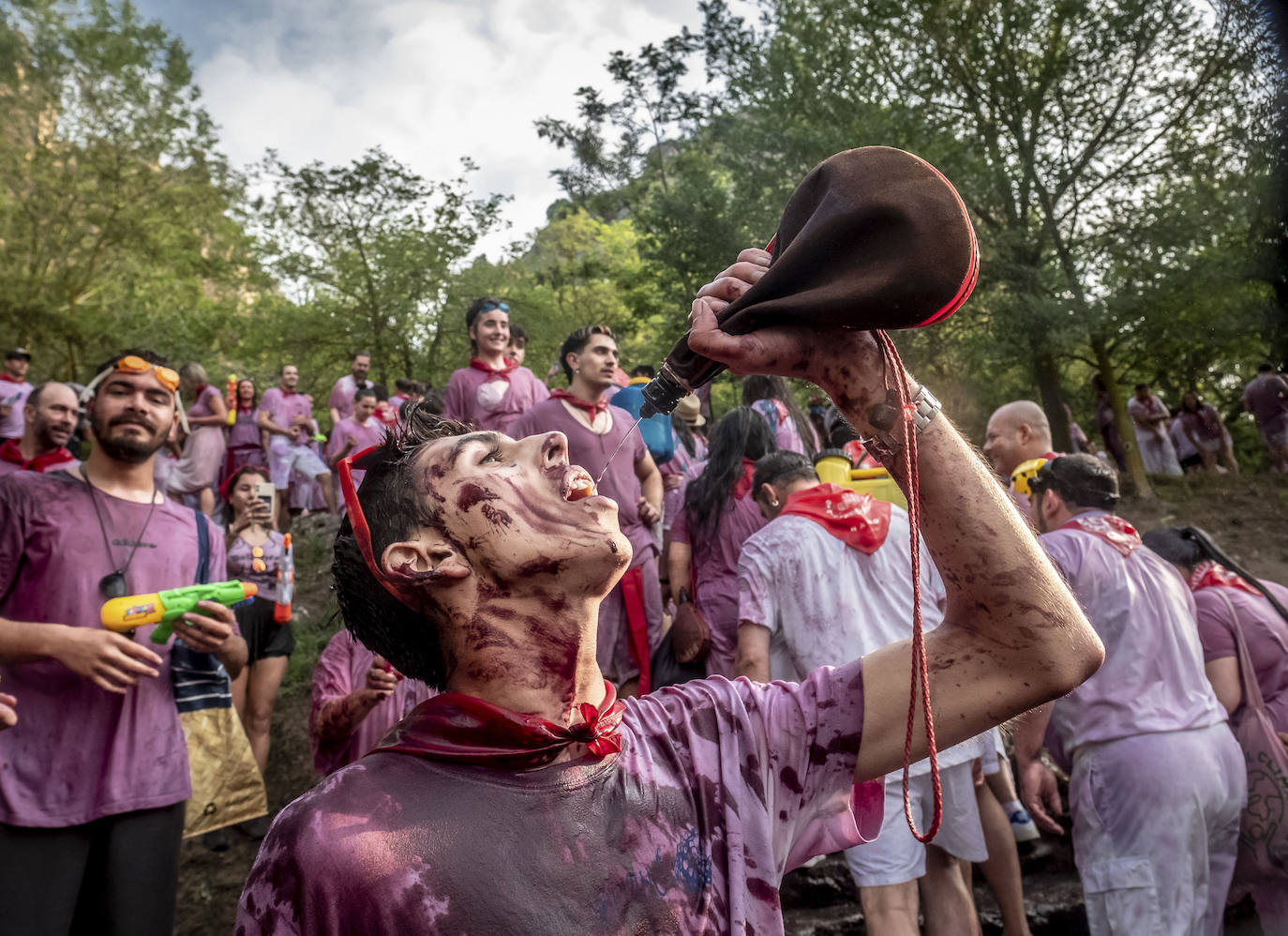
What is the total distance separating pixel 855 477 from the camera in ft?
17.3

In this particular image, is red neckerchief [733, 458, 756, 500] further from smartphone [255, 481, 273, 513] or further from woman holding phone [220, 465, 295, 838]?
smartphone [255, 481, 273, 513]

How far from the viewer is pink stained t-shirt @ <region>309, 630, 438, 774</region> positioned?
351cm

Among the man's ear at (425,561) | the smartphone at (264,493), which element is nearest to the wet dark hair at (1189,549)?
the man's ear at (425,561)

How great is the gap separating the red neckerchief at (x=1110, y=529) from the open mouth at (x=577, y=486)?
294 centimetres

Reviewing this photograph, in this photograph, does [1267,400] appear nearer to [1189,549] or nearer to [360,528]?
[1189,549]

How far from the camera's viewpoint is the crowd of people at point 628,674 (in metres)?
1.50

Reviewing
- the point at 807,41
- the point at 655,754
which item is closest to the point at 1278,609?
the point at 655,754

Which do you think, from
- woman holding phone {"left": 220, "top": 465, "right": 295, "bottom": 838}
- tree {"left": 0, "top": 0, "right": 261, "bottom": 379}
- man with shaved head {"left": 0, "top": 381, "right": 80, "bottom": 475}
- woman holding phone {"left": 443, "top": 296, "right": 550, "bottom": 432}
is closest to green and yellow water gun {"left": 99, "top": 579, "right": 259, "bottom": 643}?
woman holding phone {"left": 220, "top": 465, "right": 295, "bottom": 838}

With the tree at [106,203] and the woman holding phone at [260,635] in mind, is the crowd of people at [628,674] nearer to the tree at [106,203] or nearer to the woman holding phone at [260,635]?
the woman holding phone at [260,635]

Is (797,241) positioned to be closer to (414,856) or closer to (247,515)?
(414,856)

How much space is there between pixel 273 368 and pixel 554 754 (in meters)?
20.1

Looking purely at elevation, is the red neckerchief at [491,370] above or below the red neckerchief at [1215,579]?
above

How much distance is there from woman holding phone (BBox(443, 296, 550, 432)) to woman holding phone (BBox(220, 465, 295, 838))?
4.85ft

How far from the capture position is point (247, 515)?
6.22 m
